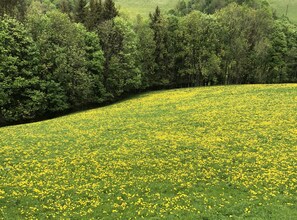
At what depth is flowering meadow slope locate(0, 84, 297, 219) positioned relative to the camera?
19.2 m

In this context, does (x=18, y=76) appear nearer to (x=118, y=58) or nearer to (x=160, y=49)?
(x=118, y=58)

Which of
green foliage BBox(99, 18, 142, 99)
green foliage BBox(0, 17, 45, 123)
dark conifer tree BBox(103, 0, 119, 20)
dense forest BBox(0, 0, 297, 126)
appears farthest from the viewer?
dark conifer tree BBox(103, 0, 119, 20)

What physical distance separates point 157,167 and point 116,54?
50.9 metres

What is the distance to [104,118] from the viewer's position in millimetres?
44406

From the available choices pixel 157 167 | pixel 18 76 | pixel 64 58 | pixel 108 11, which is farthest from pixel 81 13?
pixel 157 167

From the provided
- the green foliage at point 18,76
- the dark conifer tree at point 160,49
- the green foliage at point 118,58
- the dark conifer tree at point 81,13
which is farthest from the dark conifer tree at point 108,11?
the green foliage at point 18,76

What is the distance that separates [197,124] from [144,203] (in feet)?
63.1

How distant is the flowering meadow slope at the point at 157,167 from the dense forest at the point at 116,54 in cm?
1817

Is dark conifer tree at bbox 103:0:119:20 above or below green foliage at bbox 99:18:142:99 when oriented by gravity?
above

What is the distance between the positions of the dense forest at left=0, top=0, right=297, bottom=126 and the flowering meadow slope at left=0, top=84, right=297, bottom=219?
59.6 feet

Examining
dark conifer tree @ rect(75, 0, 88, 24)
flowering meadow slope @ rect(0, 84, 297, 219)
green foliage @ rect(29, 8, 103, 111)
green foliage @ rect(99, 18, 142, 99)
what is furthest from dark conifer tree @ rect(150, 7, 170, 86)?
flowering meadow slope @ rect(0, 84, 297, 219)

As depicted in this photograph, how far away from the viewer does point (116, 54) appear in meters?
71.8

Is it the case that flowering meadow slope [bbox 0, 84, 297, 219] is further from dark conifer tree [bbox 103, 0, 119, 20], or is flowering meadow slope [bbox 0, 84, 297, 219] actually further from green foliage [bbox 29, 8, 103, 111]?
dark conifer tree [bbox 103, 0, 119, 20]

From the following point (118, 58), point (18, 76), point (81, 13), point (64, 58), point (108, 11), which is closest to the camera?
point (18, 76)
